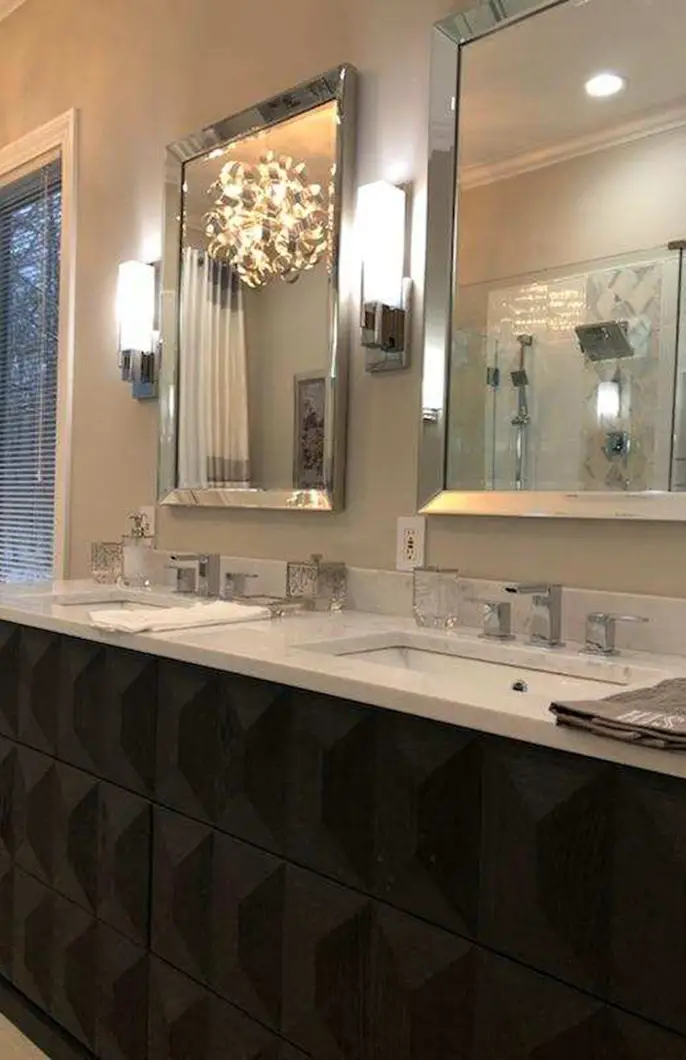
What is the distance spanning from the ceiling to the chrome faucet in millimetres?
802

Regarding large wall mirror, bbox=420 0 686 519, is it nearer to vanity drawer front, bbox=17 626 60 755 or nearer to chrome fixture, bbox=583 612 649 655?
chrome fixture, bbox=583 612 649 655

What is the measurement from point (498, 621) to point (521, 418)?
39 centimetres

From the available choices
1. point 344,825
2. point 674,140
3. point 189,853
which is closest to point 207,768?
point 189,853

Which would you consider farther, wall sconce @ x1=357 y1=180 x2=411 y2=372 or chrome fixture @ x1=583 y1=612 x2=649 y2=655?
wall sconce @ x1=357 y1=180 x2=411 y2=372

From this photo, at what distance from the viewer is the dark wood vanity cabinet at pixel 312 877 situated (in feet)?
3.05

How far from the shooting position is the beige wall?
1763 mm

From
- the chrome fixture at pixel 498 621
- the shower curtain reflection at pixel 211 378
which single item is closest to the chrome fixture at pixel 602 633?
the chrome fixture at pixel 498 621

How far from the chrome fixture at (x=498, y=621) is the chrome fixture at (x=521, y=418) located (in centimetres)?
23

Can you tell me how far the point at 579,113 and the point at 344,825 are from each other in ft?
4.30

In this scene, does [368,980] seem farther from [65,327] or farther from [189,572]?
[65,327]

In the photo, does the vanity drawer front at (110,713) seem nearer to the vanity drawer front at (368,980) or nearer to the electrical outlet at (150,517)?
the vanity drawer front at (368,980)

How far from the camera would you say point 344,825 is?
3.97ft

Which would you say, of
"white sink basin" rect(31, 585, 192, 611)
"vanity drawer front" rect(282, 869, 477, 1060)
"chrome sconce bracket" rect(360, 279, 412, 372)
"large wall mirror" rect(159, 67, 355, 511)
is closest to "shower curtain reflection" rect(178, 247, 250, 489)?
"large wall mirror" rect(159, 67, 355, 511)

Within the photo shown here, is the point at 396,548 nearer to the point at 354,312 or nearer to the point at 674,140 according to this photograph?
the point at 354,312
